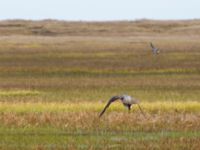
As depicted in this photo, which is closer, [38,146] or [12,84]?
[38,146]

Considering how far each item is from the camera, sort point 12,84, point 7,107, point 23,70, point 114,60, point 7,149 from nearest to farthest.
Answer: point 7,149 → point 7,107 → point 12,84 → point 23,70 → point 114,60

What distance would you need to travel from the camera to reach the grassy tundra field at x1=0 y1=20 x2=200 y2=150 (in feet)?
43.2

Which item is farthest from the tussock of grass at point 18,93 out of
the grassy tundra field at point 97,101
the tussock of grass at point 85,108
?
the tussock of grass at point 85,108

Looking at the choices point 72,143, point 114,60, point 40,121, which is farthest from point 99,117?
point 114,60

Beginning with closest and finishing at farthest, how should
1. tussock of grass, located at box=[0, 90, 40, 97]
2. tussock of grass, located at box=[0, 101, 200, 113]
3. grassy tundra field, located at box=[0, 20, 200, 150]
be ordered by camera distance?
grassy tundra field, located at box=[0, 20, 200, 150], tussock of grass, located at box=[0, 101, 200, 113], tussock of grass, located at box=[0, 90, 40, 97]

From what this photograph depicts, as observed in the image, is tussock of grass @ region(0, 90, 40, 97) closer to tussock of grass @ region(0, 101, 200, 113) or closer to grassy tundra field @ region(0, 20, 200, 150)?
grassy tundra field @ region(0, 20, 200, 150)

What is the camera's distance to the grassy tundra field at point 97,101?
13.2m

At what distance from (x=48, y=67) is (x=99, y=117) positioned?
19.6m

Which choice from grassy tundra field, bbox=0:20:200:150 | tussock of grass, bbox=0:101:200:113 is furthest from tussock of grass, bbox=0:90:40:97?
tussock of grass, bbox=0:101:200:113

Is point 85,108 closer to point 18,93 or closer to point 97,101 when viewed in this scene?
point 97,101

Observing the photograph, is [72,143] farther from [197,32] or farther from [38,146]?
[197,32]

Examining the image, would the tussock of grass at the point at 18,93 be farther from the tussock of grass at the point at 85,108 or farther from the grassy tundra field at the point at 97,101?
the tussock of grass at the point at 85,108

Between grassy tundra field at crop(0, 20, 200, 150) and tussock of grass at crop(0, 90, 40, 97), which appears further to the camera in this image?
tussock of grass at crop(0, 90, 40, 97)

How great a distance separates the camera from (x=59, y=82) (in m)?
28.7
